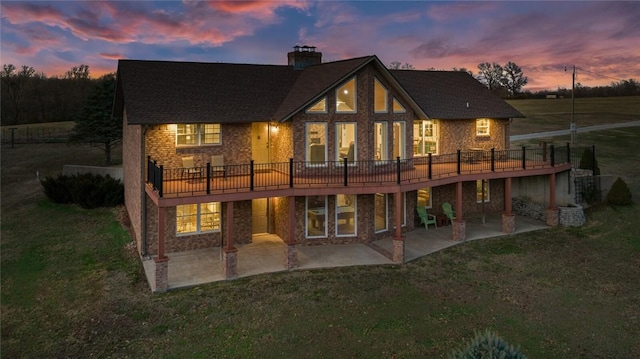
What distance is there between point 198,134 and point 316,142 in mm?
4861

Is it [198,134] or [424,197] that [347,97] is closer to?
[198,134]

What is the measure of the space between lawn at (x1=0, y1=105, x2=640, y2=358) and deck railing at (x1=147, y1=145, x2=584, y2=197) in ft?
10.4

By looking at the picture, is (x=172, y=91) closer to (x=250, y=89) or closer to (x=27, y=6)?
(x=250, y=89)

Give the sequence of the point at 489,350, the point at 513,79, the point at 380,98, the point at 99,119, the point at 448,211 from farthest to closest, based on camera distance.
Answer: the point at 513,79 → the point at 99,119 → the point at 448,211 → the point at 380,98 → the point at 489,350

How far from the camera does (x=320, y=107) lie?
55.7 ft

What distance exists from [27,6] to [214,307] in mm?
21948

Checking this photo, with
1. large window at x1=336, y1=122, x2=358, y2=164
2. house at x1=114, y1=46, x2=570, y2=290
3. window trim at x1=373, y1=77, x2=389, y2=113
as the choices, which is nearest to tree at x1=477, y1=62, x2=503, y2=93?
house at x1=114, y1=46, x2=570, y2=290

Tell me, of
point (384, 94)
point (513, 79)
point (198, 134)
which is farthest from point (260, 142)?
point (513, 79)

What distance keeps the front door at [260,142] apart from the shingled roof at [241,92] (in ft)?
2.44

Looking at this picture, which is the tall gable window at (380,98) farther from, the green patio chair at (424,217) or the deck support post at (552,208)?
the deck support post at (552,208)

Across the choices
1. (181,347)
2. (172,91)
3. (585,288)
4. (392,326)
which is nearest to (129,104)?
(172,91)

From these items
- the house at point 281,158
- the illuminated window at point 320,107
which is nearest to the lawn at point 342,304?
the house at point 281,158

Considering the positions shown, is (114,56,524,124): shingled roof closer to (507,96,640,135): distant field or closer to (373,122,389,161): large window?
(373,122,389,161): large window

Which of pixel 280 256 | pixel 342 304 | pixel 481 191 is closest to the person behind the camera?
pixel 342 304
